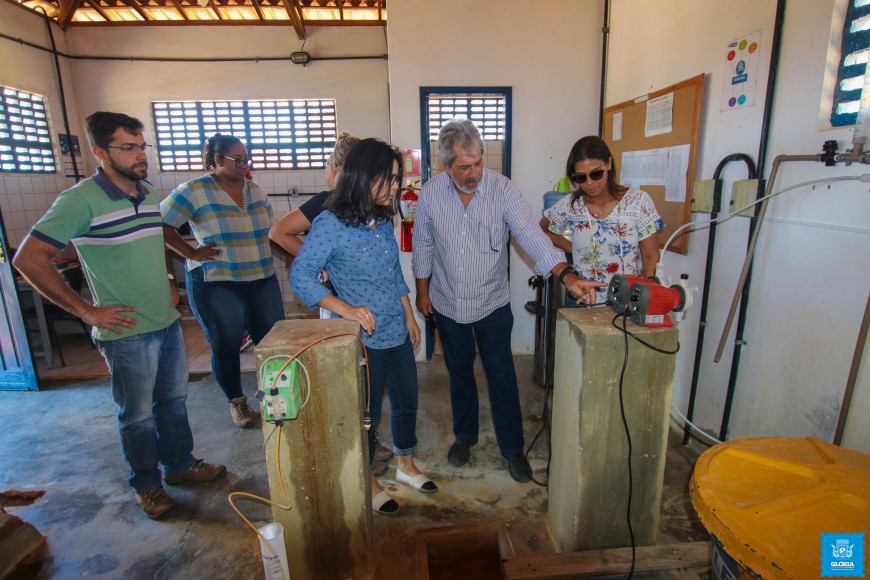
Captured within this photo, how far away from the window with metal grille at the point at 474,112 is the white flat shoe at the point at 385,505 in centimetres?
259

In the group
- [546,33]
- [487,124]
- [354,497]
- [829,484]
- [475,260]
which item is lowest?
[354,497]

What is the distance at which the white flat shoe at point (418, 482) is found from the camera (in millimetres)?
2064

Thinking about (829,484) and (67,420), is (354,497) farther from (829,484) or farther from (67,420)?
(67,420)

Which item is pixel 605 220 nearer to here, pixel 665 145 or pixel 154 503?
pixel 665 145

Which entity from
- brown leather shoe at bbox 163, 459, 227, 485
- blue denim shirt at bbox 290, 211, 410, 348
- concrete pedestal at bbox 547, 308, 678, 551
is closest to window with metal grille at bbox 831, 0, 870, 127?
concrete pedestal at bbox 547, 308, 678, 551

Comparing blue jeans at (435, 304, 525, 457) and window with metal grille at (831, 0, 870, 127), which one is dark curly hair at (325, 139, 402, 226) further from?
window with metal grille at (831, 0, 870, 127)

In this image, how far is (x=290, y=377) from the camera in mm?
1215

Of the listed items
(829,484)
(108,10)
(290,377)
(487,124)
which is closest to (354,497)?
(290,377)

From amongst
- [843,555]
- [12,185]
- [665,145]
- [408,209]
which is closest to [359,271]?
[843,555]

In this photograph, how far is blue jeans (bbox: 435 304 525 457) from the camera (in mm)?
2055

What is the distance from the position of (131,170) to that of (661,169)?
2634 mm

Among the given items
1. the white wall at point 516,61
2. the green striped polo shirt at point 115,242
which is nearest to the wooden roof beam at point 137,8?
the white wall at point 516,61

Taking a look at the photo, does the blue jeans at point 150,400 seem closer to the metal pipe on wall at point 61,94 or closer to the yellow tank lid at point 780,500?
the yellow tank lid at point 780,500

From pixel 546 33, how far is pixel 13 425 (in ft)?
14.4
